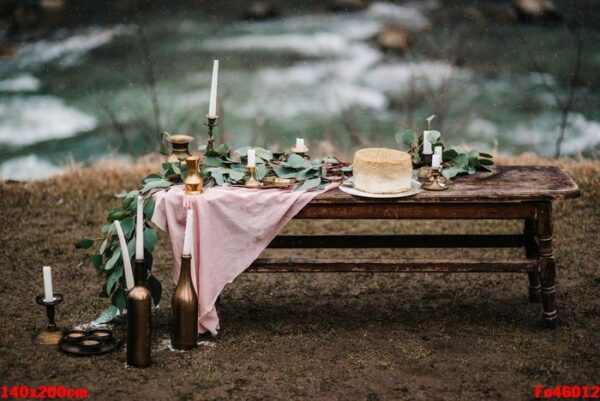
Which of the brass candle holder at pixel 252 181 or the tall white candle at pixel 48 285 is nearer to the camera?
the tall white candle at pixel 48 285

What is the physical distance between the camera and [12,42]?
948 centimetres

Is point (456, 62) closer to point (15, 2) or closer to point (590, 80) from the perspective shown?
point (590, 80)

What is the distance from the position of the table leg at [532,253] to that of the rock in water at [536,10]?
214 inches

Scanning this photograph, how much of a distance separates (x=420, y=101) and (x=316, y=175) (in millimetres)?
5202

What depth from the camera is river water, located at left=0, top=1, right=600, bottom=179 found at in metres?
9.02

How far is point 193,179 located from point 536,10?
21.6 ft

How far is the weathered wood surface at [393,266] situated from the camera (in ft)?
13.9

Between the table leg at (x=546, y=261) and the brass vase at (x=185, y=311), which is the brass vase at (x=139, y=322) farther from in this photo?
the table leg at (x=546, y=261)

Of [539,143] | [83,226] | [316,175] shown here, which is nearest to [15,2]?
[83,226]

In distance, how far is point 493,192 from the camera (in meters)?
4.14

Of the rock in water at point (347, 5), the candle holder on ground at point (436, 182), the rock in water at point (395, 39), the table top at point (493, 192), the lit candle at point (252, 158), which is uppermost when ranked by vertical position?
the rock in water at point (347, 5)

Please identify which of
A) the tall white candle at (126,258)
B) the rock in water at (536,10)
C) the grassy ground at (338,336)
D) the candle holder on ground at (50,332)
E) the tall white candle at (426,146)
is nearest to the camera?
the grassy ground at (338,336)

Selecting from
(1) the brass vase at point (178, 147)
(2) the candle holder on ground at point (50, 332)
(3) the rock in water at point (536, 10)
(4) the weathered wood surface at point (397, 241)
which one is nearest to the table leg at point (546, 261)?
(4) the weathered wood surface at point (397, 241)

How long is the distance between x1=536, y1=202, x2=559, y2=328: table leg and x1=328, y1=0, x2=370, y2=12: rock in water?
603 centimetres
